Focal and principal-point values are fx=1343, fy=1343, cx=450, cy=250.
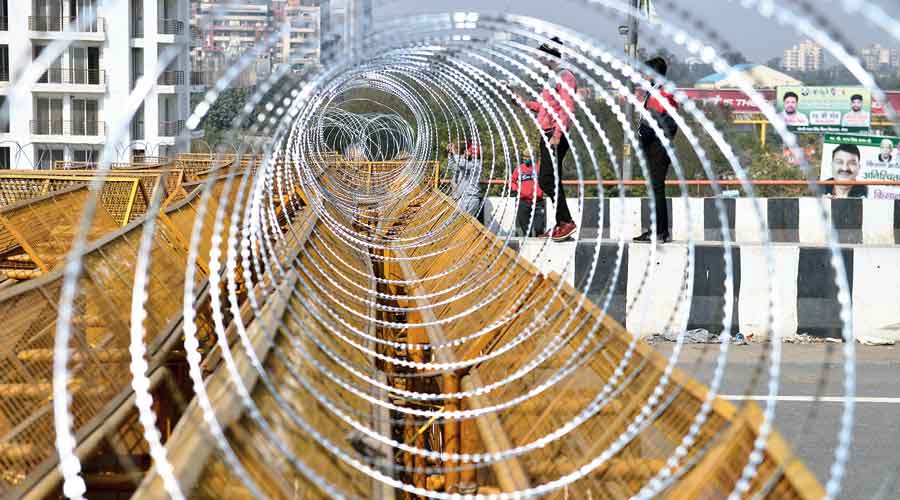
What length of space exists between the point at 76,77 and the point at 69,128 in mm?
2734

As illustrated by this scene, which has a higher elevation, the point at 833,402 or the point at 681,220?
the point at 681,220

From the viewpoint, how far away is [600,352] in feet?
17.9

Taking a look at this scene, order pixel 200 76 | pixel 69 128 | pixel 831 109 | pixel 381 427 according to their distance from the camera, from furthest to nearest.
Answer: pixel 831 109, pixel 69 128, pixel 200 76, pixel 381 427

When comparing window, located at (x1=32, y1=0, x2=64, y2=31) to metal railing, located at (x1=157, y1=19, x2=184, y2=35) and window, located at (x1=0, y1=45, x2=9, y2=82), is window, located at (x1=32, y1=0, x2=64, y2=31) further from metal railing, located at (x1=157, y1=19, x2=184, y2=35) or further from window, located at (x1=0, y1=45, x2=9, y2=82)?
metal railing, located at (x1=157, y1=19, x2=184, y2=35)

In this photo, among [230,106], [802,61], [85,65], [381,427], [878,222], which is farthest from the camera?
[85,65]

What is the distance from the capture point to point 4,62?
61406mm

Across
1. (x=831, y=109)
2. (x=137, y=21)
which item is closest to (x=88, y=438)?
(x=137, y=21)

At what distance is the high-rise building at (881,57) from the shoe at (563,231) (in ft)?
34.2

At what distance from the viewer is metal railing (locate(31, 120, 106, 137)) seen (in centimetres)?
5900

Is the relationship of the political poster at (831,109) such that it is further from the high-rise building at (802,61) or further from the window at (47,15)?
the high-rise building at (802,61)

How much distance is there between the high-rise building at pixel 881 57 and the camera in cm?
360

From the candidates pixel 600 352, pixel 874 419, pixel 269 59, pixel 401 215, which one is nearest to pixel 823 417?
pixel 874 419

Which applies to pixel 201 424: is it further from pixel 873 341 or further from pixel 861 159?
pixel 861 159

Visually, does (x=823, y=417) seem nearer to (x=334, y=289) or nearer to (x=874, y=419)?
(x=874, y=419)
